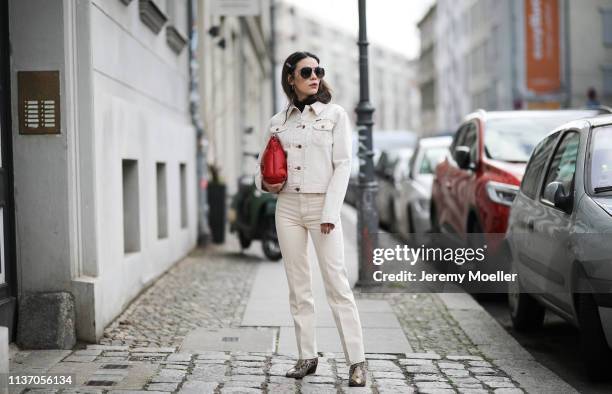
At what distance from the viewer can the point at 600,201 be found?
6.09 meters

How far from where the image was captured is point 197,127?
47.4ft

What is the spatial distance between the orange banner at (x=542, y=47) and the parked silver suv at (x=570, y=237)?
34.9m

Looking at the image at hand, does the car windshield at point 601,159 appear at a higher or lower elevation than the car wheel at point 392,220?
higher

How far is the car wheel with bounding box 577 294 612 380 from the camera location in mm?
5750

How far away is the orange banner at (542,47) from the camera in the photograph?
137ft

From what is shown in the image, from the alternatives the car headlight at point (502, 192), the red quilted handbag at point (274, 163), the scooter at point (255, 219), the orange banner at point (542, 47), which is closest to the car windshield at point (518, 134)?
the car headlight at point (502, 192)

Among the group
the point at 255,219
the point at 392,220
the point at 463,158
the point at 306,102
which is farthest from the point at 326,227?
the point at 392,220

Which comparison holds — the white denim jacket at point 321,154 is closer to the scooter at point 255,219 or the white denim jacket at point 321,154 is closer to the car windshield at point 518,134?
the car windshield at point 518,134

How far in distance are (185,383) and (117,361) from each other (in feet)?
2.73

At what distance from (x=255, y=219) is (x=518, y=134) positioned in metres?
3.77

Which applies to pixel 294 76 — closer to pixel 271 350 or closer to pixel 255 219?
pixel 271 350

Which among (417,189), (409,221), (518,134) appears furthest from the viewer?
(409,221)

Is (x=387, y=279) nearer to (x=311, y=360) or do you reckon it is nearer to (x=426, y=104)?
(x=311, y=360)

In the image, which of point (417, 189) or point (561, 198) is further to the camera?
point (417, 189)
